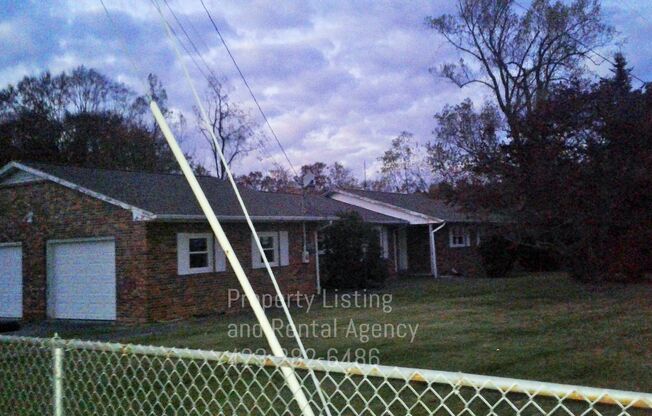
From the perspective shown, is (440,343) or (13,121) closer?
(440,343)

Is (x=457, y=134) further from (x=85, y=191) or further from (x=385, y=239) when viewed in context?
(x=85, y=191)

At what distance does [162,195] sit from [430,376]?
16.5 metres

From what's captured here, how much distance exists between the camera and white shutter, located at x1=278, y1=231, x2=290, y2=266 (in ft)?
66.9

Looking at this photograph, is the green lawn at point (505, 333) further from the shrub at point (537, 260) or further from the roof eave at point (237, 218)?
the shrub at point (537, 260)

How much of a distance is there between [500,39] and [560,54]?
3.25 m

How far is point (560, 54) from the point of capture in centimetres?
3428

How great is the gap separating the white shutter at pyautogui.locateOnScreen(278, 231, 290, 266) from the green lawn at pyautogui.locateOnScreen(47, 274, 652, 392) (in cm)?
215

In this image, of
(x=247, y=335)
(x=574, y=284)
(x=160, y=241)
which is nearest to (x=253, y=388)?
(x=247, y=335)

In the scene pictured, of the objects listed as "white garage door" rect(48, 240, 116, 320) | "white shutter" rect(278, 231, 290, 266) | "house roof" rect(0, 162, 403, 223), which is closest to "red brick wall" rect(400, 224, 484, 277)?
"house roof" rect(0, 162, 403, 223)

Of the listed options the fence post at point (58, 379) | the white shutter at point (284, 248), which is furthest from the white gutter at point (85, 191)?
the fence post at point (58, 379)

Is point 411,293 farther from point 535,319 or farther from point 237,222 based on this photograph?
point 535,319

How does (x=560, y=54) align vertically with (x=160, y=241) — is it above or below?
above

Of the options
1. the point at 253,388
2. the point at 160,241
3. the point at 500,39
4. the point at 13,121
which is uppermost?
the point at 500,39

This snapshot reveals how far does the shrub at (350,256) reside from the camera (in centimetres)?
2272
